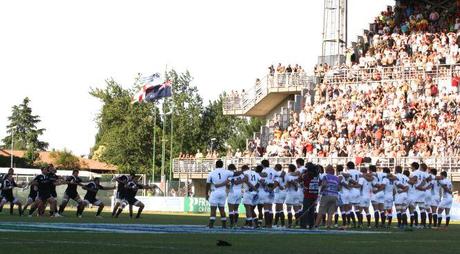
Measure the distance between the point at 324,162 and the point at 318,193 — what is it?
2178cm

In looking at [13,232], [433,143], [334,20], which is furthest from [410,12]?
[13,232]

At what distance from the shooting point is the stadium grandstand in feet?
172

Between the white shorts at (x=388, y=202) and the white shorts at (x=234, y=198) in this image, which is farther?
the white shorts at (x=388, y=202)

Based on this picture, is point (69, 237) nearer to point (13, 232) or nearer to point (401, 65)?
point (13, 232)

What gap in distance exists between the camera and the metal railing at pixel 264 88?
6381cm

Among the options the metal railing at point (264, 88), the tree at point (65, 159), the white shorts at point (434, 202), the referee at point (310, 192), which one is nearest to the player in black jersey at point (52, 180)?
the referee at point (310, 192)

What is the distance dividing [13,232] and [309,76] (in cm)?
4034

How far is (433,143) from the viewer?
5131cm

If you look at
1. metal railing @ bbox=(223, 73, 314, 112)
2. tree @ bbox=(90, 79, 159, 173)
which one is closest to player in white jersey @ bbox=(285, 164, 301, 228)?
metal railing @ bbox=(223, 73, 314, 112)

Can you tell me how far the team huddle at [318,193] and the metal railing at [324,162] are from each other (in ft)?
37.8

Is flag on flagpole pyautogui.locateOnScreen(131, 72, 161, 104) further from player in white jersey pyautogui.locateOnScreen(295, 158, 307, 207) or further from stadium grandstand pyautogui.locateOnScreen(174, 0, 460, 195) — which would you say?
player in white jersey pyautogui.locateOnScreen(295, 158, 307, 207)

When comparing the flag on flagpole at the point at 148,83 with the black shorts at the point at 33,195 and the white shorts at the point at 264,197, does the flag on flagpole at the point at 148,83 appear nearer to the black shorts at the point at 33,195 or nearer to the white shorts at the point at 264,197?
the black shorts at the point at 33,195

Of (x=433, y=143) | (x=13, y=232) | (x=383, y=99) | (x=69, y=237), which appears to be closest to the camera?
(x=69, y=237)

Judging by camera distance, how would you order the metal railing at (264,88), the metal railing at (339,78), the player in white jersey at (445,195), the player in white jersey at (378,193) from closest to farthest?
the player in white jersey at (378,193) → the player in white jersey at (445,195) → the metal railing at (339,78) → the metal railing at (264,88)
